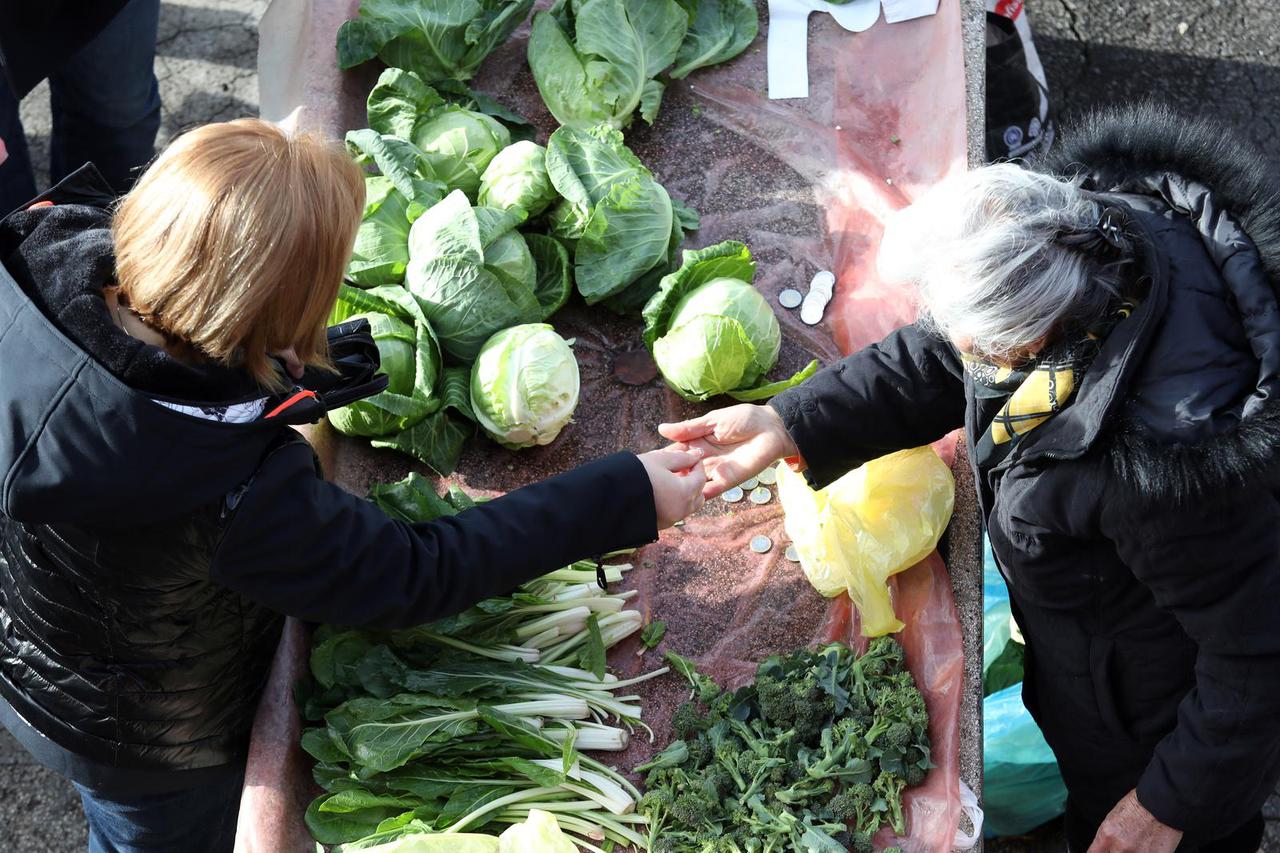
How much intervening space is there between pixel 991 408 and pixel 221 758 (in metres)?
1.86

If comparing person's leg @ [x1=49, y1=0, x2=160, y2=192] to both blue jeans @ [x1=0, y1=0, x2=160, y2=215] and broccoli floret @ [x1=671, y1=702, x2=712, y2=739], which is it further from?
broccoli floret @ [x1=671, y1=702, x2=712, y2=739]

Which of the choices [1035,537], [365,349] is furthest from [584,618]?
[1035,537]

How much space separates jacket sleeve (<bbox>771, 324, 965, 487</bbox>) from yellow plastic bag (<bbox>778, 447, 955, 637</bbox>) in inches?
3.5

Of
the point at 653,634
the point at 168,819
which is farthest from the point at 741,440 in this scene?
the point at 168,819

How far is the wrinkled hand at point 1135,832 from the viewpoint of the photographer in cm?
236

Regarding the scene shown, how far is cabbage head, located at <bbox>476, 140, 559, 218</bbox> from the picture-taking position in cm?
334

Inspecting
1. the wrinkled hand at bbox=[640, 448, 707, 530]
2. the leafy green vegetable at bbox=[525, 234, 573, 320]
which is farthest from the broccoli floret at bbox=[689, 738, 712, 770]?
the leafy green vegetable at bbox=[525, 234, 573, 320]

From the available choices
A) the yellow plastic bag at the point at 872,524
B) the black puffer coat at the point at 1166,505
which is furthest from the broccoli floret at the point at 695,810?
the black puffer coat at the point at 1166,505

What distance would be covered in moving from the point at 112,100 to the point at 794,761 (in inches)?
127

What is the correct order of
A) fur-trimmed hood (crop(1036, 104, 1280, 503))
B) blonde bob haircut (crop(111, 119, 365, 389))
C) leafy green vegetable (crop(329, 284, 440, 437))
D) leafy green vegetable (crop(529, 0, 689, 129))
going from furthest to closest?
leafy green vegetable (crop(529, 0, 689, 129)), leafy green vegetable (crop(329, 284, 440, 437)), fur-trimmed hood (crop(1036, 104, 1280, 503)), blonde bob haircut (crop(111, 119, 365, 389))

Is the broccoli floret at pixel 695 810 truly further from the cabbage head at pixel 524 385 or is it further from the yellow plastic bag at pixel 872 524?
the cabbage head at pixel 524 385

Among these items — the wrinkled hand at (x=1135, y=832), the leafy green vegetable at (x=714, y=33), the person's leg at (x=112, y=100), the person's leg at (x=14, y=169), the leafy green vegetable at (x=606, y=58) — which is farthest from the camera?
the leafy green vegetable at (x=714, y=33)

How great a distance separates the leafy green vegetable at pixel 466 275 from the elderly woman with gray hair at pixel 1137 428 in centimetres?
123

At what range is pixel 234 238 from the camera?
183cm
